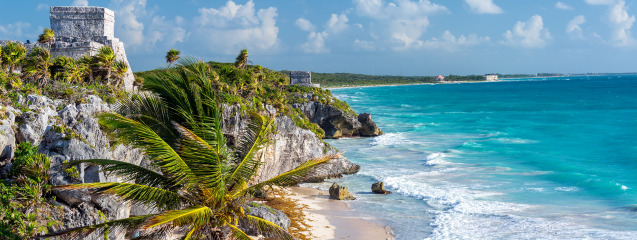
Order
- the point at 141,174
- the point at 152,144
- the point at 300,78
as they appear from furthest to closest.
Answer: the point at 300,78
the point at 141,174
the point at 152,144

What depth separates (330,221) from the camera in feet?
59.9

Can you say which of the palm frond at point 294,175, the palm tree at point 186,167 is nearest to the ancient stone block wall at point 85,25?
the palm tree at point 186,167

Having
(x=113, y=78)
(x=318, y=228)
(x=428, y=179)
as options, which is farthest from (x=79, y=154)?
(x=428, y=179)

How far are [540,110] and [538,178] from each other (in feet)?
159

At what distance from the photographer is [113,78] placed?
18.4 meters

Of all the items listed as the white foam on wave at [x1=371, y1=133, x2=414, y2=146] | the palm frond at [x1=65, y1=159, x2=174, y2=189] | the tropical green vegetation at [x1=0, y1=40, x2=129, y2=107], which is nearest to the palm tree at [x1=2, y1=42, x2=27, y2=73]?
the tropical green vegetation at [x1=0, y1=40, x2=129, y2=107]

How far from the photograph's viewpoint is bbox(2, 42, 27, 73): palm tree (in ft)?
50.5

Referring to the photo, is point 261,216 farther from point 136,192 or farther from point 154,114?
point 136,192

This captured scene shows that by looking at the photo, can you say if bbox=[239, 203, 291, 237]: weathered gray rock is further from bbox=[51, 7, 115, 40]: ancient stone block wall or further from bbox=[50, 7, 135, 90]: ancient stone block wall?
bbox=[51, 7, 115, 40]: ancient stone block wall

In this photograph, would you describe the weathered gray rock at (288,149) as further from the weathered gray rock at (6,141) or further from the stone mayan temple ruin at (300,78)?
the stone mayan temple ruin at (300,78)

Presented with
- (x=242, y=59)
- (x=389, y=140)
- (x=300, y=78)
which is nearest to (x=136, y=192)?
(x=242, y=59)

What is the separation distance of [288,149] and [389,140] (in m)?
17.9

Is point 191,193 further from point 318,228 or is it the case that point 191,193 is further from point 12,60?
point 12,60

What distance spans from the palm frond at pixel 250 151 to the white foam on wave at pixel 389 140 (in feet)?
94.3
